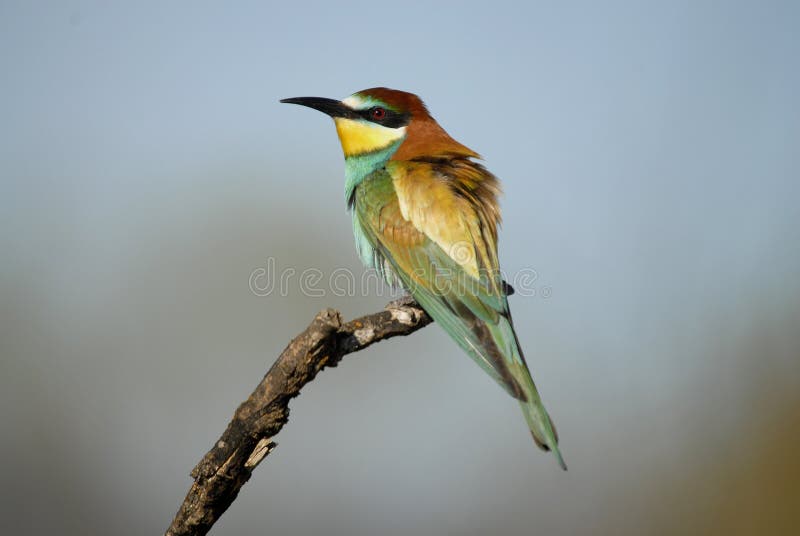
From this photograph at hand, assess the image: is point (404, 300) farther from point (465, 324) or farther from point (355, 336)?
point (355, 336)

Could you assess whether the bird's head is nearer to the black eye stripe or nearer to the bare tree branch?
the black eye stripe

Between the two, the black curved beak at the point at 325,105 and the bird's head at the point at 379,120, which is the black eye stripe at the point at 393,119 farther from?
the black curved beak at the point at 325,105

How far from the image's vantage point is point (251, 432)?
1660 millimetres

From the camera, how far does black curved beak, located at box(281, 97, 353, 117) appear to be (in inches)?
125

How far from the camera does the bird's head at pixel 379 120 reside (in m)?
3.07

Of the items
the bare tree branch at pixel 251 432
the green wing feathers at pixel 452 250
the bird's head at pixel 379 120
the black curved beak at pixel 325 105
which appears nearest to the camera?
the bare tree branch at pixel 251 432

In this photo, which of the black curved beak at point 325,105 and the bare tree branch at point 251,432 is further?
A: the black curved beak at point 325,105

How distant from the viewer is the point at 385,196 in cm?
272

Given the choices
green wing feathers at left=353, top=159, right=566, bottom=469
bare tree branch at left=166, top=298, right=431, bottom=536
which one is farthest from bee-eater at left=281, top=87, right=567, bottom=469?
bare tree branch at left=166, top=298, right=431, bottom=536

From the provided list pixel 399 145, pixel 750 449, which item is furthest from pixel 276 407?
pixel 750 449

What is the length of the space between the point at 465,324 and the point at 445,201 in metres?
0.46

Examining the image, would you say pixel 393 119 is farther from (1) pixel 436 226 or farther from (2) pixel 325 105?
(1) pixel 436 226

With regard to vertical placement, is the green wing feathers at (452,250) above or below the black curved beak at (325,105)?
below

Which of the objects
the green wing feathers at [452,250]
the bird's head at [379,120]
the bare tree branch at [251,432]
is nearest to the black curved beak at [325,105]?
the bird's head at [379,120]
